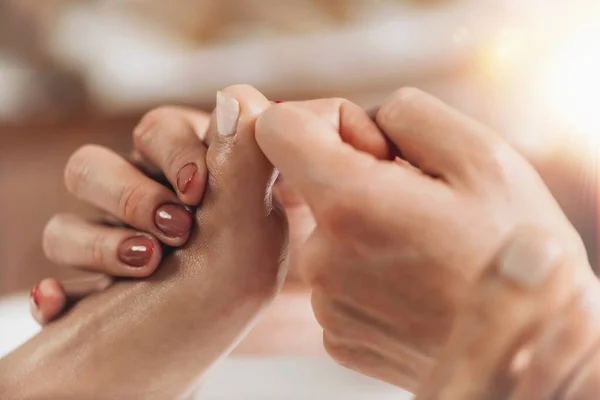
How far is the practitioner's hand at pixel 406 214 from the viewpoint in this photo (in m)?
0.34

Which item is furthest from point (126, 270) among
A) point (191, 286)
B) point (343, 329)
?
point (343, 329)

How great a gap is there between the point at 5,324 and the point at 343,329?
50 cm

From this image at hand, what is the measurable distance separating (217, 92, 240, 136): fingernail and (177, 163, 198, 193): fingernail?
42mm

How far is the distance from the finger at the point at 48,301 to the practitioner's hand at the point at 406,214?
0.88 ft

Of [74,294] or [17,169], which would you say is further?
[17,169]

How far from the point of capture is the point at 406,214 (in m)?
0.34

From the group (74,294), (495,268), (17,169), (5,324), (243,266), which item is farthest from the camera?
(17,169)

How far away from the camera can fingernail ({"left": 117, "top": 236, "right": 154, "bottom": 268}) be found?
0.49m

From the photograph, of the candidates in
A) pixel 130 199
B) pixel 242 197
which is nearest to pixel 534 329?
pixel 242 197

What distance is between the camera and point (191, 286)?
0.48m

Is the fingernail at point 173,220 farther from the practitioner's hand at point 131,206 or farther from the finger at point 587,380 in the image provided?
the finger at point 587,380

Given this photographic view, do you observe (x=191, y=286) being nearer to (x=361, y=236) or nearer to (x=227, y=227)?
(x=227, y=227)

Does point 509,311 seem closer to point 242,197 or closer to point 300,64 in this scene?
point 242,197

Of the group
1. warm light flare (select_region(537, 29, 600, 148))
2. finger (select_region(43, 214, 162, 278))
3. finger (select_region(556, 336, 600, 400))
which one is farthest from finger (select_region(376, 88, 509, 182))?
warm light flare (select_region(537, 29, 600, 148))
